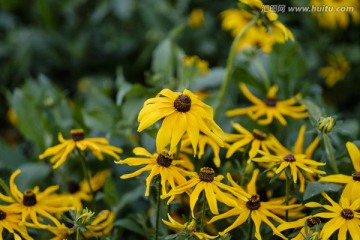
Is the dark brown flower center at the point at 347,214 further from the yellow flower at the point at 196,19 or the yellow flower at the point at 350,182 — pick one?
the yellow flower at the point at 196,19

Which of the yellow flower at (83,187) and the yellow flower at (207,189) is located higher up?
the yellow flower at (207,189)

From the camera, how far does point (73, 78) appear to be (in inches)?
110

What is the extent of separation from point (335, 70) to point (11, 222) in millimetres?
1683

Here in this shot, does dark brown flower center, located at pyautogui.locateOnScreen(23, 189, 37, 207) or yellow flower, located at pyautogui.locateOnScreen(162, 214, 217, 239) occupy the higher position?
yellow flower, located at pyautogui.locateOnScreen(162, 214, 217, 239)

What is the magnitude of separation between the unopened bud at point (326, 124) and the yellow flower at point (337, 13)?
4.05 ft

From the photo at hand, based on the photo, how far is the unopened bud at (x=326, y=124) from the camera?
1.28 m

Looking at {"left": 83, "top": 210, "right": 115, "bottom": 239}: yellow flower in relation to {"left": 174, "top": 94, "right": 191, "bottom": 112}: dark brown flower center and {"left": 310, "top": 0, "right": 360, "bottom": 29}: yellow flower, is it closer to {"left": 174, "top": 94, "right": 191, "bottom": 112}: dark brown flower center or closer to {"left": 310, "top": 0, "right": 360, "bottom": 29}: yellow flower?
{"left": 174, "top": 94, "right": 191, "bottom": 112}: dark brown flower center

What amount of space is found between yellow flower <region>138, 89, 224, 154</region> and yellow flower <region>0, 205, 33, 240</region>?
33 centimetres

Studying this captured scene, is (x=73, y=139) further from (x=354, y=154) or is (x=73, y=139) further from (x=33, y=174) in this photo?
(x=354, y=154)

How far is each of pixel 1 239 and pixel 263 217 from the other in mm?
534

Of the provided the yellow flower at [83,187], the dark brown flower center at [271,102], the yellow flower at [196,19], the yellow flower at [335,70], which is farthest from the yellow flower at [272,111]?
the yellow flower at [196,19]

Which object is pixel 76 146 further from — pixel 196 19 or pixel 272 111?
pixel 196 19

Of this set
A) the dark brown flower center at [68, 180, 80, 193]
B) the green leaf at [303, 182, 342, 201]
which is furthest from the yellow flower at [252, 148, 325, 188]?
the dark brown flower center at [68, 180, 80, 193]

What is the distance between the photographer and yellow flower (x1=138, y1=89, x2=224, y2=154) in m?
1.18
